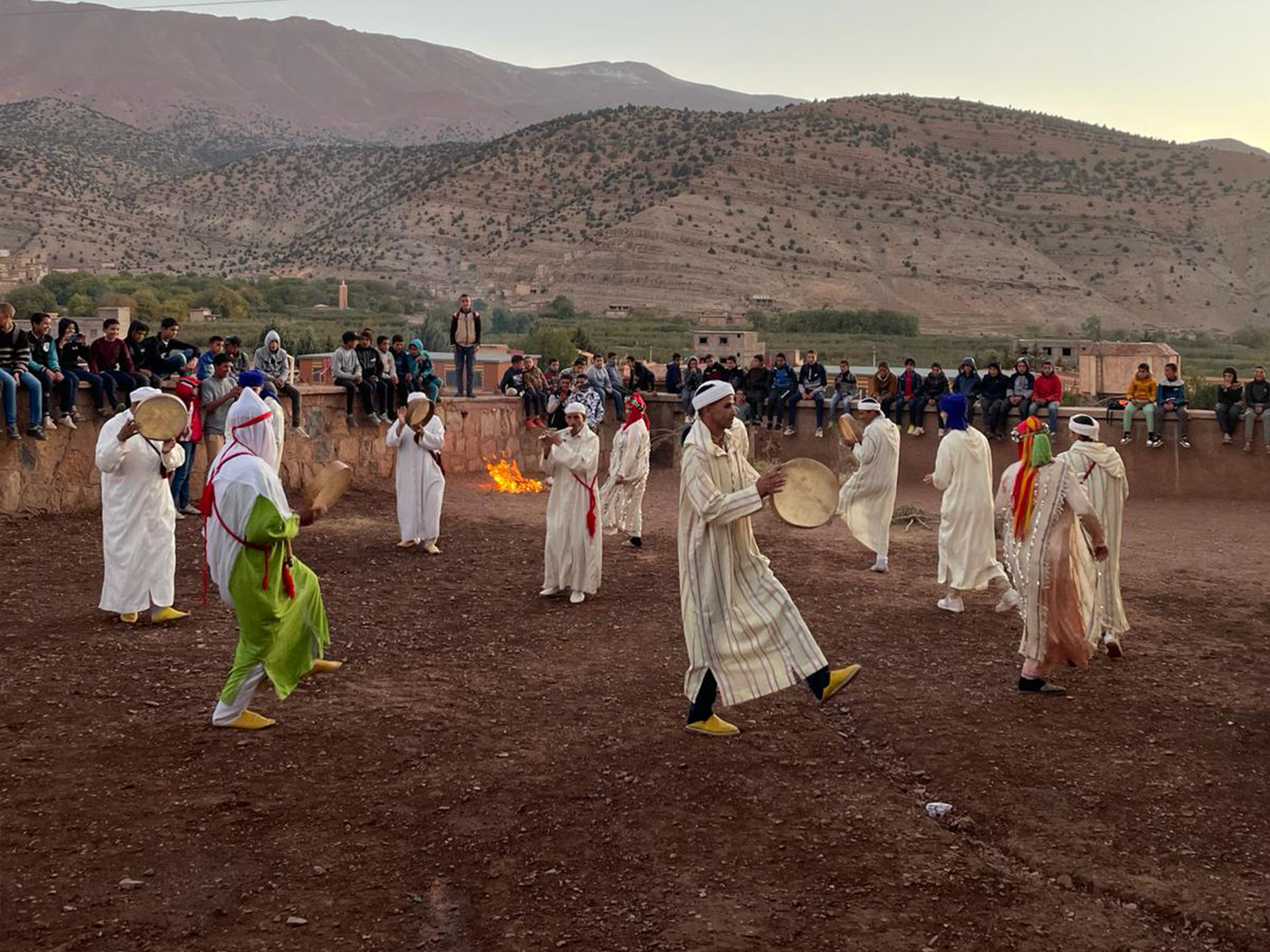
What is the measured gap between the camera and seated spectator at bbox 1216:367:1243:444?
16625 mm

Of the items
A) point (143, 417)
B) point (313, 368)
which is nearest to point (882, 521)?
point (143, 417)

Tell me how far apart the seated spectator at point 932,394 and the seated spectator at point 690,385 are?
314cm

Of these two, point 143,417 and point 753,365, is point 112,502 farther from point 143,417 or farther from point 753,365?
point 753,365

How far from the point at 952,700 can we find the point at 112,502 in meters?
5.87

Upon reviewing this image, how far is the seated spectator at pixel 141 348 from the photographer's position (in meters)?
14.0

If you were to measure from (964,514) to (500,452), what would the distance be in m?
9.24

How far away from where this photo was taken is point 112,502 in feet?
30.6

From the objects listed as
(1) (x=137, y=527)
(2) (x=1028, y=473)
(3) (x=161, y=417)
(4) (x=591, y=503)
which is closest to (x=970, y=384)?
(4) (x=591, y=503)

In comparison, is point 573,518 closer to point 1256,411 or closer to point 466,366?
point 466,366

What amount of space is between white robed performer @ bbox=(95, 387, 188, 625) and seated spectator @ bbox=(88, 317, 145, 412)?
4.39 metres

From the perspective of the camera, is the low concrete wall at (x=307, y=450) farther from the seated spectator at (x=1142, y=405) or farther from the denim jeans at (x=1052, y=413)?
the seated spectator at (x=1142, y=405)

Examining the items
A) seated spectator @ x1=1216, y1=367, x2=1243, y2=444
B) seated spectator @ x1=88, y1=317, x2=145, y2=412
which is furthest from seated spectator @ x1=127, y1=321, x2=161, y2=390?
seated spectator @ x1=1216, y1=367, x2=1243, y2=444

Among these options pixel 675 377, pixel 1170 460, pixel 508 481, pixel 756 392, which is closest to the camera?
pixel 1170 460

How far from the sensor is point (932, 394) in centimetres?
1833
